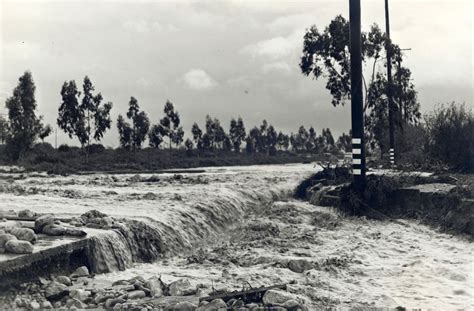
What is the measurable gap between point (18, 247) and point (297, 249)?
561cm

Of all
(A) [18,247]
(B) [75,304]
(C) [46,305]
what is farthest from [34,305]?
(A) [18,247]

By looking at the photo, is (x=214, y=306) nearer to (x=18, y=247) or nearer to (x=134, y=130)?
(x=18, y=247)

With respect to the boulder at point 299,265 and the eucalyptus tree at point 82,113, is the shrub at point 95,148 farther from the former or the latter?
the boulder at point 299,265

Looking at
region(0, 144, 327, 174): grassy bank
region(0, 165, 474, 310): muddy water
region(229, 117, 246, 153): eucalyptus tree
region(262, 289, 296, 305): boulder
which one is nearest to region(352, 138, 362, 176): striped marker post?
region(0, 165, 474, 310): muddy water

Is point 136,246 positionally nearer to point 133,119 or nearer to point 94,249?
point 94,249

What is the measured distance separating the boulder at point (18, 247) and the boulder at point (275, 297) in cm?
340

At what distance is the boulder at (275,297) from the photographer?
238 inches

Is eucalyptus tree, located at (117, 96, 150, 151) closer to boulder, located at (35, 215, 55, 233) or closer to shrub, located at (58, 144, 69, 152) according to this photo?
shrub, located at (58, 144, 69, 152)

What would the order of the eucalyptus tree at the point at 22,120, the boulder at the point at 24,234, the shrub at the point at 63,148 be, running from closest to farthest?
the boulder at the point at 24,234 < the eucalyptus tree at the point at 22,120 < the shrub at the point at 63,148

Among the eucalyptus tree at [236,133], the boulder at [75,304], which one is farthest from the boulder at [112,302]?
the eucalyptus tree at [236,133]

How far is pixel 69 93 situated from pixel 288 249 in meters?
41.4

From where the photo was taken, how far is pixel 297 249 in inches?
405

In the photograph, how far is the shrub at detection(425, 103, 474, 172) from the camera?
18781 mm

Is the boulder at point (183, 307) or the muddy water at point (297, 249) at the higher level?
the boulder at point (183, 307)
